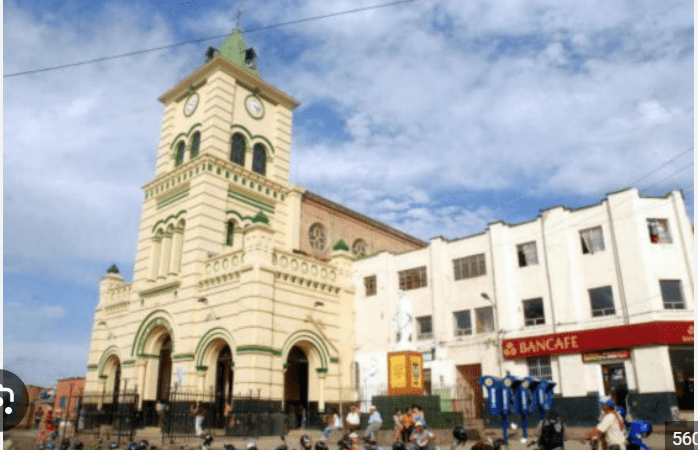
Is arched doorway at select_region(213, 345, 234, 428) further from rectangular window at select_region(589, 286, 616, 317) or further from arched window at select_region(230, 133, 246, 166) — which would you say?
rectangular window at select_region(589, 286, 616, 317)

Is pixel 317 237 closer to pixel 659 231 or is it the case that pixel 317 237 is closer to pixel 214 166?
pixel 214 166

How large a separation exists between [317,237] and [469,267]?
982 cm

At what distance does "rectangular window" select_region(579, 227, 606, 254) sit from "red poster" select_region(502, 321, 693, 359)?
3.70m

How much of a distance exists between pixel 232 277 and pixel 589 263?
16362mm

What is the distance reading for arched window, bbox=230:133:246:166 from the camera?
109 ft

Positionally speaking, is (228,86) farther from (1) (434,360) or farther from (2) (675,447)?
(2) (675,447)

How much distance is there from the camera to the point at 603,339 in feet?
80.9

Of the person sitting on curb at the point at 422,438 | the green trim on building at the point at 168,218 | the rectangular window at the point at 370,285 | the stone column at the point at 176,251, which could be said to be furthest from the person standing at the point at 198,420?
the person sitting on curb at the point at 422,438

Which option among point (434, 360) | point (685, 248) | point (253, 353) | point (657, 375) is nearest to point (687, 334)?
point (657, 375)

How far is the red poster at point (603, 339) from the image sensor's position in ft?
76.5

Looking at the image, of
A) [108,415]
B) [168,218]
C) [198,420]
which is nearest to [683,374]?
[198,420]

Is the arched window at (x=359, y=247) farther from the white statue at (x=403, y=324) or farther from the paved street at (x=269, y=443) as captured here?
the paved street at (x=269, y=443)

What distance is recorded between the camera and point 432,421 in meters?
22.1

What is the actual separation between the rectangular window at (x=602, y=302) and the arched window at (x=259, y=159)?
19.0 metres
